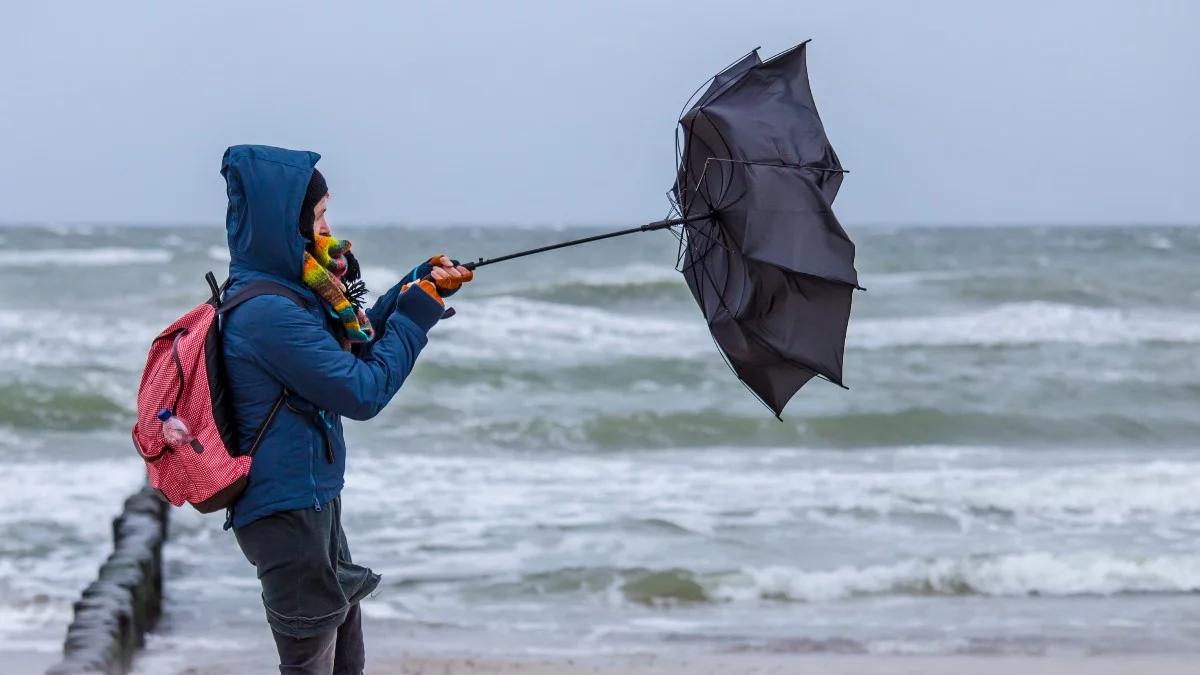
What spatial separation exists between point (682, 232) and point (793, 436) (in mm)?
8546

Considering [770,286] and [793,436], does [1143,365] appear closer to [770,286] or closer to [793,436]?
[793,436]

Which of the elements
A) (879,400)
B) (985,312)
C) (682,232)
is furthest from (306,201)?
(985,312)

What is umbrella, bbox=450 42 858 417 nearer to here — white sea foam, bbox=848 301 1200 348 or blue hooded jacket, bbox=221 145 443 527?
blue hooded jacket, bbox=221 145 443 527

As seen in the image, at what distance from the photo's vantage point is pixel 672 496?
28.8ft

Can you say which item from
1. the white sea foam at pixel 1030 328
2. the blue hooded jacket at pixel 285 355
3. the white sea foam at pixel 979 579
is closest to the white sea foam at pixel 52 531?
the white sea foam at pixel 979 579

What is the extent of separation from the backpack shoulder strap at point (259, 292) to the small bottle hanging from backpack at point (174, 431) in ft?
0.75

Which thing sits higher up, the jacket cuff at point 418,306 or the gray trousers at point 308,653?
the jacket cuff at point 418,306

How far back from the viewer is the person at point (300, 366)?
2650 mm

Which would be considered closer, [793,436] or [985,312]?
[793,436]

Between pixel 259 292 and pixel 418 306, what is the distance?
1.10ft

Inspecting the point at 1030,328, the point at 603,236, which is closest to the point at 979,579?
the point at 603,236

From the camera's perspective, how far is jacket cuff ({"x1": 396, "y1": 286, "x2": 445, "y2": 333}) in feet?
9.29

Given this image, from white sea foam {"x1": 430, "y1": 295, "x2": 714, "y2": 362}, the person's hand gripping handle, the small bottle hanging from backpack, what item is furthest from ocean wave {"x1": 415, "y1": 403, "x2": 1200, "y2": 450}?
the small bottle hanging from backpack

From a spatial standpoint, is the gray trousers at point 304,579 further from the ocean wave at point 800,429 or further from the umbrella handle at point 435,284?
the ocean wave at point 800,429
